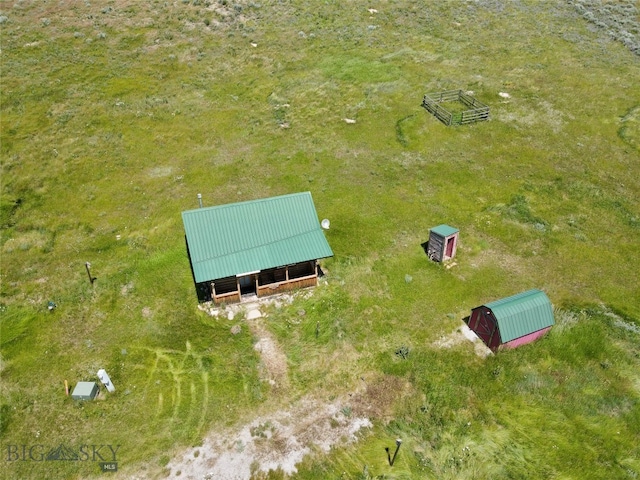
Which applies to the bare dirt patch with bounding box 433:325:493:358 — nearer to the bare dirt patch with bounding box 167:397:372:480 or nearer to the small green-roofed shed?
the bare dirt patch with bounding box 167:397:372:480

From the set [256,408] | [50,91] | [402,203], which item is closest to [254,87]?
[50,91]

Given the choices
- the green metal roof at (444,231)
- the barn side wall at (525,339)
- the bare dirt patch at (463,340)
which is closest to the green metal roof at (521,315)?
Result: the barn side wall at (525,339)

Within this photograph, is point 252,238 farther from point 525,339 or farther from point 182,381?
point 525,339

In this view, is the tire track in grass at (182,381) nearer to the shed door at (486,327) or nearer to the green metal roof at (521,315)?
the shed door at (486,327)

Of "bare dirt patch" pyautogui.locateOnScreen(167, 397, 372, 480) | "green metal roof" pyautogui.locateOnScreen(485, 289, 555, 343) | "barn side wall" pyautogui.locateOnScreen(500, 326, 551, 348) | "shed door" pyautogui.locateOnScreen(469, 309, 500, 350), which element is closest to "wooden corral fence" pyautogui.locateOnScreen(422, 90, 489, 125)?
"green metal roof" pyautogui.locateOnScreen(485, 289, 555, 343)

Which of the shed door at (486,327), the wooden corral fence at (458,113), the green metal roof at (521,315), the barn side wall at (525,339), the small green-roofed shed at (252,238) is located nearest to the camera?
the green metal roof at (521,315)

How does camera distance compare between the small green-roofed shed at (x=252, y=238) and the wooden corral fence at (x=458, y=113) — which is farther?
the wooden corral fence at (x=458, y=113)

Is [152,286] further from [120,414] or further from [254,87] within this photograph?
[254,87]

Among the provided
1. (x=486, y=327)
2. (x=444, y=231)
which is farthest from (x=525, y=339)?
(x=444, y=231)
